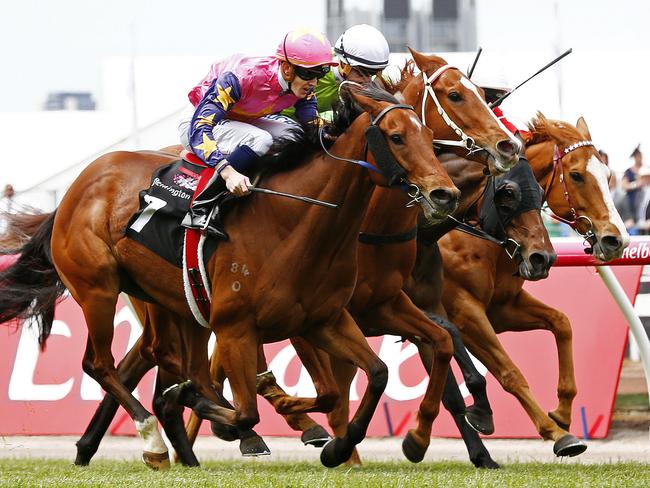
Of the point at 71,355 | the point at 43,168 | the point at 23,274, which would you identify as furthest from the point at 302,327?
the point at 43,168

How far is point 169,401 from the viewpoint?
259 inches

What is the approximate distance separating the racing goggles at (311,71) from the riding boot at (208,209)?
56cm

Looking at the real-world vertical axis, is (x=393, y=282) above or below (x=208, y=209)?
below

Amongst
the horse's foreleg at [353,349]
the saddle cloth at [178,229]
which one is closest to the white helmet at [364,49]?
the saddle cloth at [178,229]

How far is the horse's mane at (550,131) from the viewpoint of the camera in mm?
6695

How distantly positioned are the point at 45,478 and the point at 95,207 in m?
1.37

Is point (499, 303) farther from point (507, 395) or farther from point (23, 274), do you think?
point (23, 274)

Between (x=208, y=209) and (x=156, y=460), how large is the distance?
4.21 ft

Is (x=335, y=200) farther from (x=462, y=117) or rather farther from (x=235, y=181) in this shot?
(x=462, y=117)

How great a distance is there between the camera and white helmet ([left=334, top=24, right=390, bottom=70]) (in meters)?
5.94

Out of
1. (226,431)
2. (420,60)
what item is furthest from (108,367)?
(420,60)

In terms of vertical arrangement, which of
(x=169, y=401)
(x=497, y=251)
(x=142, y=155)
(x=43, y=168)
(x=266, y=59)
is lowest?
(x=43, y=168)

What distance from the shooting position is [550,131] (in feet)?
22.2

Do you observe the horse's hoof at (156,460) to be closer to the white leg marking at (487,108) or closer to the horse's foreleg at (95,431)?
the horse's foreleg at (95,431)
